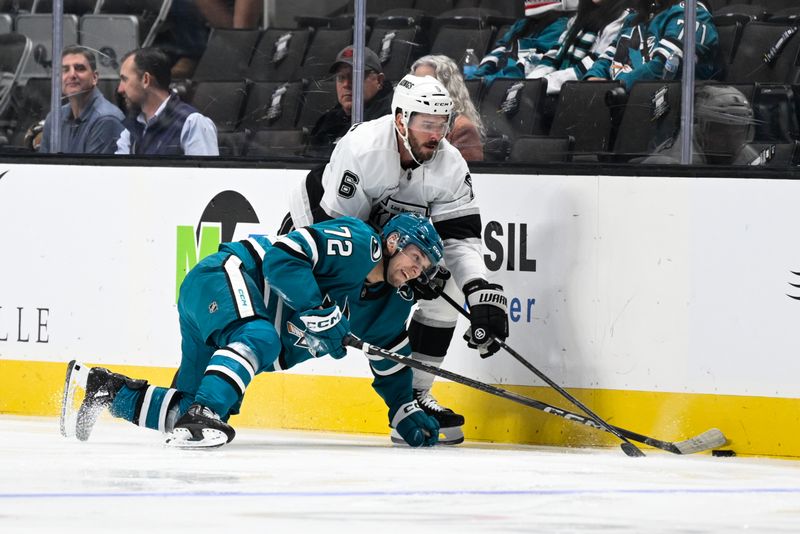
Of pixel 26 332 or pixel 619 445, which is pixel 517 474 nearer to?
pixel 619 445

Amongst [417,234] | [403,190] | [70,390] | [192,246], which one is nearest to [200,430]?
[70,390]

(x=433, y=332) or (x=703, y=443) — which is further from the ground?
(x=433, y=332)

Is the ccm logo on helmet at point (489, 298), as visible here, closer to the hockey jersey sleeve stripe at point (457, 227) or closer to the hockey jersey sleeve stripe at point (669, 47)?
the hockey jersey sleeve stripe at point (457, 227)

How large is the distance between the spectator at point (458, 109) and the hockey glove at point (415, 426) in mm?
886

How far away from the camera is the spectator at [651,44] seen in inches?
200

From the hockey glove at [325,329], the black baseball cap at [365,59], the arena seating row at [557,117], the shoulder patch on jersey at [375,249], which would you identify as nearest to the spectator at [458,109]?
the arena seating row at [557,117]

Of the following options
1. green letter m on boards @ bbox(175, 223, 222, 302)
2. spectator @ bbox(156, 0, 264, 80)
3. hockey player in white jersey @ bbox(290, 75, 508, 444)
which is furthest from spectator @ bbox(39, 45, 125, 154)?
hockey player in white jersey @ bbox(290, 75, 508, 444)

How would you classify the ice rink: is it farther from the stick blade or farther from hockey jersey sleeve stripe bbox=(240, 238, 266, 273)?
hockey jersey sleeve stripe bbox=(240, 238, 266, 273)

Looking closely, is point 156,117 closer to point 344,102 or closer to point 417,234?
point 344,102

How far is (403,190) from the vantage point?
5.12 meters

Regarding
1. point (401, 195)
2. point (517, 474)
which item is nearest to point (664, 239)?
point (401, 195)

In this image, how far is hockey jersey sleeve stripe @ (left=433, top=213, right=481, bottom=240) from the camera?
→ 201 inches

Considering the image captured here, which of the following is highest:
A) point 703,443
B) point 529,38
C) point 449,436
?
point 529,38

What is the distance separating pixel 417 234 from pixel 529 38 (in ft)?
2.89
